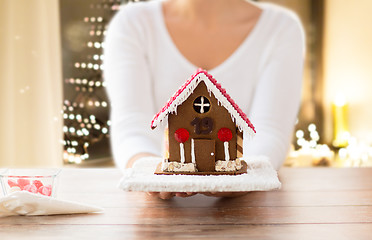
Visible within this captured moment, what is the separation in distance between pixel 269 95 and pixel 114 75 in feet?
1.61

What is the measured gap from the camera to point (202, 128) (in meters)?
0.91

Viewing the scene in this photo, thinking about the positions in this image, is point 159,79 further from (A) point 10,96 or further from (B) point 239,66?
(A) point 10,96

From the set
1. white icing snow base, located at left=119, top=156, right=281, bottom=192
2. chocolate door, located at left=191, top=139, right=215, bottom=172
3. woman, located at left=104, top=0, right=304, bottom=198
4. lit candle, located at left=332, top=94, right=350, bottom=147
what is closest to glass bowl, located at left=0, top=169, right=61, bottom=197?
white icing snow base, located at left=119, top=156, right=281, bottom=192

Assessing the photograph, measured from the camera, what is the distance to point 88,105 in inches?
150

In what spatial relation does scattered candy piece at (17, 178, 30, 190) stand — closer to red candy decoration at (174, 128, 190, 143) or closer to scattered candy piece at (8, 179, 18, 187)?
scattered candy piece at (8, 179, 18, 187)

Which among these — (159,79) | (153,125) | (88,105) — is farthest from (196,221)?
(88,105)

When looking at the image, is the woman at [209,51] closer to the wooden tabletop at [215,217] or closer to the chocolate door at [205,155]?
the wooden tabletop at [215,217]

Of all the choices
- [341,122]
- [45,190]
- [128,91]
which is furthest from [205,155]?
[341,122]

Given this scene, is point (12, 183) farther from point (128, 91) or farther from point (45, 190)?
point (128, 91)

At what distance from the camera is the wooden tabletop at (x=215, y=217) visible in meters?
0.75

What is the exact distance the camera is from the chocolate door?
2.93 ft

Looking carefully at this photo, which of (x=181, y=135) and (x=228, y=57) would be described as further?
(x=228, y=57)

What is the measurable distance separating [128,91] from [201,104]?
0.54m

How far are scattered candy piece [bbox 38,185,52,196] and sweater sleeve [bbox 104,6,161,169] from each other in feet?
1.14
